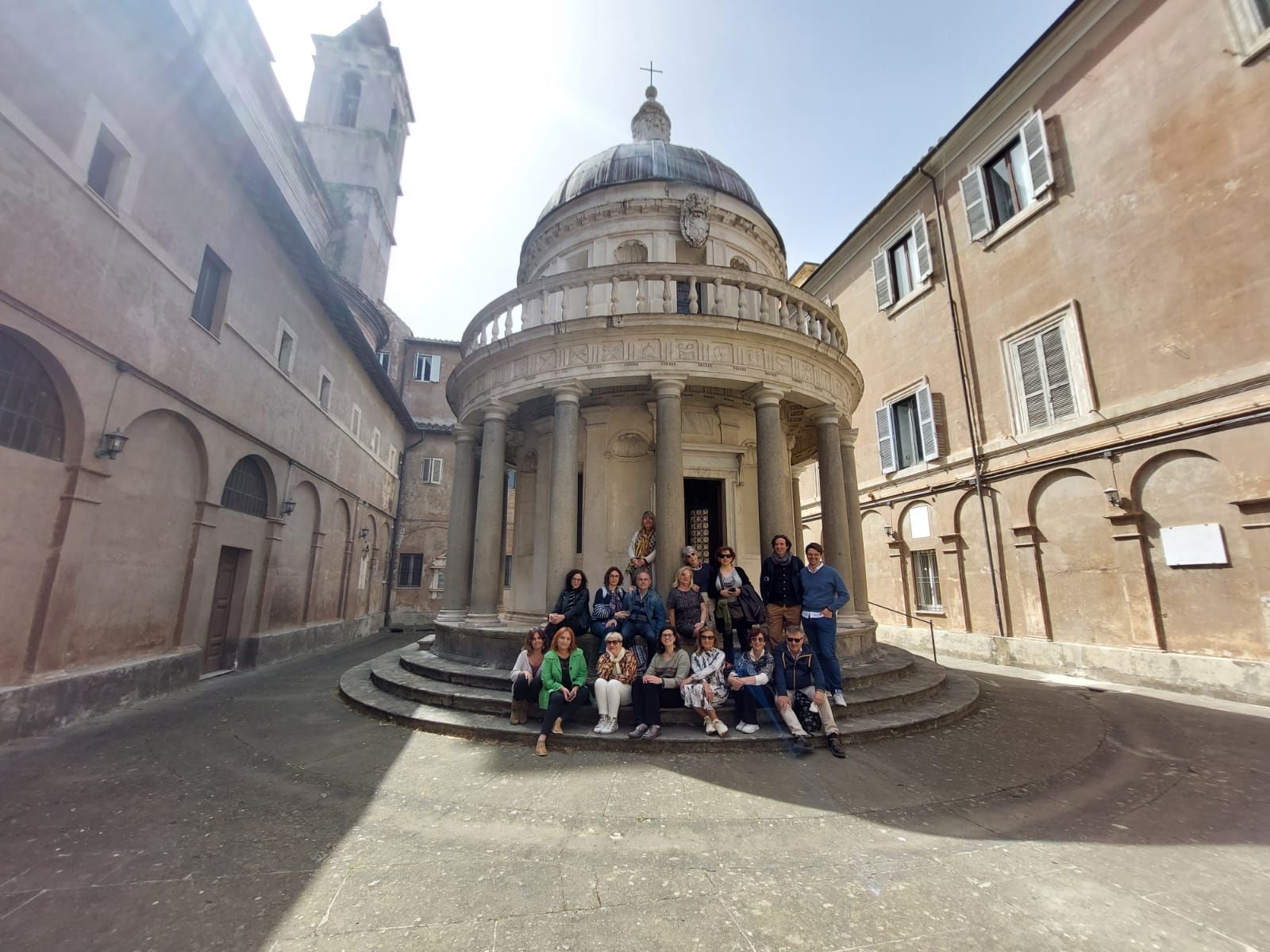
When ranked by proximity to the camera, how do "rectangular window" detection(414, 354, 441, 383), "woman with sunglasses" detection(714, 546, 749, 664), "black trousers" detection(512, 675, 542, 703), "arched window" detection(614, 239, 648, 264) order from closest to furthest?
"black trousers" detection(512, 675, 542, 703)
"woman with sunglasses" detection(714, 546, 749, 664)
"arched window" detection(614, 239, 648, 264)
"rectangular window" detection(414, 354, 441, 383)

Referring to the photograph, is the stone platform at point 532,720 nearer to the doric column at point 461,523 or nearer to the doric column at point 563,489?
the doric column at point 461,523

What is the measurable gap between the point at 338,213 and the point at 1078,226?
30.1 meters

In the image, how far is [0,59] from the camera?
20.5 feet

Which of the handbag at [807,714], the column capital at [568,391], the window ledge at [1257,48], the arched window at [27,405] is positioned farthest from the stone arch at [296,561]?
the window ledge at [1257,48]

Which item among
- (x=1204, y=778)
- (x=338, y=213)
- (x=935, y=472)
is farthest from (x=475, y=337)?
(x=338, y=213)

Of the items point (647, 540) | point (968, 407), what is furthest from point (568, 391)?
point (968, 407)

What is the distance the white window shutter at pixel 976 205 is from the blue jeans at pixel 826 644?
536 inches

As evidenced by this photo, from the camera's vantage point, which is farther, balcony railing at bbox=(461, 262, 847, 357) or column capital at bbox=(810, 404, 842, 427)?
column capital at bbox=(810, 404, 842, 427)

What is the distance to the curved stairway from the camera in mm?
6062

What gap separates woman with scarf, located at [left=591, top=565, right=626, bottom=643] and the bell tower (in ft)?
86.3

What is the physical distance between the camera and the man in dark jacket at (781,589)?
7.32 meters

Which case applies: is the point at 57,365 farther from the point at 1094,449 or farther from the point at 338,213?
the point at 338,213

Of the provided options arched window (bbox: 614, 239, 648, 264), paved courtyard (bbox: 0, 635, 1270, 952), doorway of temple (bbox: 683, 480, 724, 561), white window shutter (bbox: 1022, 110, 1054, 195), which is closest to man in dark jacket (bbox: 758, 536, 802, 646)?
paved courtyard (bbox: 0, 635, 1270, 952)

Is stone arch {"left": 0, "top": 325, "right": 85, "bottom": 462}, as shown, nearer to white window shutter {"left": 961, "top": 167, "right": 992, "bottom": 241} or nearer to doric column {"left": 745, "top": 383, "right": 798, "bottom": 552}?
doric column {"left": 745, "top": 383, "right": 798, "bottom": 552}
